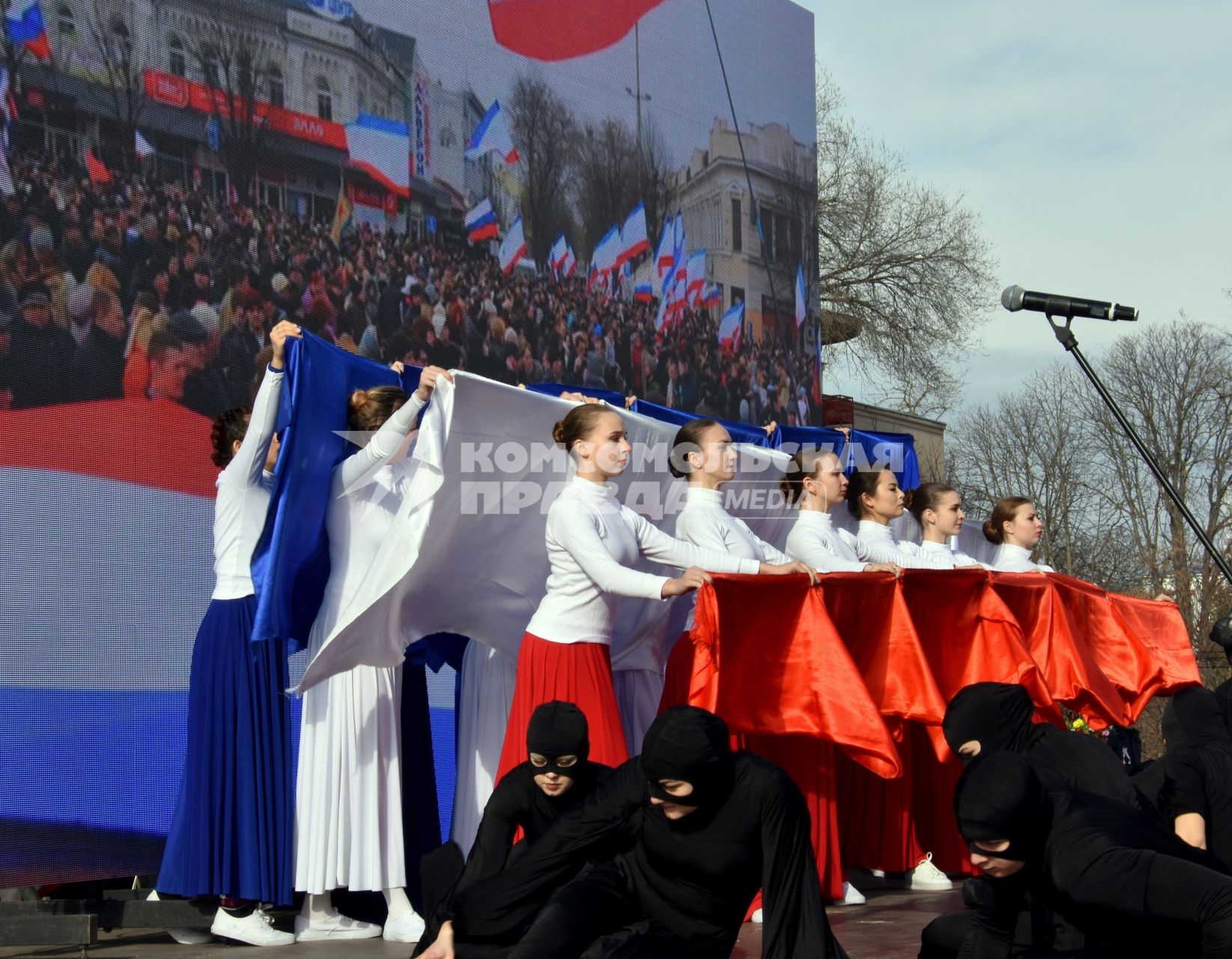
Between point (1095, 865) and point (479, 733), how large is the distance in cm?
288

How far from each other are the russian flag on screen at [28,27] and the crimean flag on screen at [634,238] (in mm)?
4722

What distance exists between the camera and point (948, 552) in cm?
727

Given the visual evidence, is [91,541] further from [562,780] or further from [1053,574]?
[1053,574]

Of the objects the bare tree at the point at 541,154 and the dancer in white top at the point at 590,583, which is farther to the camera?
the bare tree at the point at 541,154

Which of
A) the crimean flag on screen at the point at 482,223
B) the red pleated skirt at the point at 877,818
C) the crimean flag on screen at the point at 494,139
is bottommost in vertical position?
the red pleated skirt at the point at 877,818

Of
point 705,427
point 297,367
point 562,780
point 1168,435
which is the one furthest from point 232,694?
point 1168,435

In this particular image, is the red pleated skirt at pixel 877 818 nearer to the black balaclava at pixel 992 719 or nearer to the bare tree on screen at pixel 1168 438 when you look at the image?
the black balaclava at pixel 992 719

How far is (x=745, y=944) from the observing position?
4.83 meters

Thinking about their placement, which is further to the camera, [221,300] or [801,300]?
[801,300]

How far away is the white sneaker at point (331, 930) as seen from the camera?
16.8 ft

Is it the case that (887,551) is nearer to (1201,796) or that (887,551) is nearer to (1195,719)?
(1195,719)

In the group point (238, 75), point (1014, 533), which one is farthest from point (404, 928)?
point (238, 75)

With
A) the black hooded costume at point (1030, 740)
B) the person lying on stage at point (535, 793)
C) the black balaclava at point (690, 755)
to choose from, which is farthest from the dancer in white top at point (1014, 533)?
the black balaclava at point (690, 755)

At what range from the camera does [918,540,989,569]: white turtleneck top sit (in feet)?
23.5
